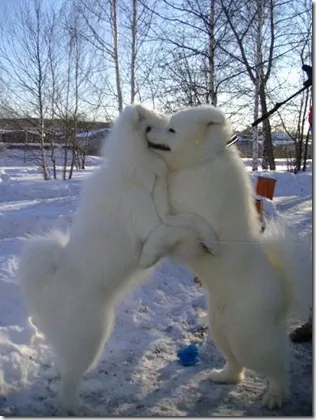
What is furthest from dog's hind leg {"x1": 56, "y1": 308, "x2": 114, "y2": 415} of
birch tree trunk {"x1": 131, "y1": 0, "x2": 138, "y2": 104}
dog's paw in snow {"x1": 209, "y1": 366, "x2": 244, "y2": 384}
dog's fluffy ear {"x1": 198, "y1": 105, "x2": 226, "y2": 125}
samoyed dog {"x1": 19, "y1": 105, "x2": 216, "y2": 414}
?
birch tree trunk {"x1": 131, "y1": 0, "x2": 138, "y2": 104}

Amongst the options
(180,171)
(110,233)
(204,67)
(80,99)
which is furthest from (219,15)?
(110,233)

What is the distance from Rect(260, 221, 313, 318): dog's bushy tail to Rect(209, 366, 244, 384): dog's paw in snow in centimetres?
37

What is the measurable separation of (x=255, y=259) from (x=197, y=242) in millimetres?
240

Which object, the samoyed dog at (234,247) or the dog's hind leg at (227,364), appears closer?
the samoyed dog at (234,247)

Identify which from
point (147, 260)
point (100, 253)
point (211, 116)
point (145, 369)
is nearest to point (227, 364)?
point (145, 369)

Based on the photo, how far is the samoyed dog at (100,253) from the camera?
1466 millimetres

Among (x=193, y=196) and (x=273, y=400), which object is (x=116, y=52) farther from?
(x=273, y=400)

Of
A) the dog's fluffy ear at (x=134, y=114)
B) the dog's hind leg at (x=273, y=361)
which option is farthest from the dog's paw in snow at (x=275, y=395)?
the dog's fluffy ear at (x=134, y=114)

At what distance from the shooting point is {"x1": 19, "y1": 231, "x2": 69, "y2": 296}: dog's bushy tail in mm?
1487

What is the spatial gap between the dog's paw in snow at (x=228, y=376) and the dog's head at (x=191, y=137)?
884mm

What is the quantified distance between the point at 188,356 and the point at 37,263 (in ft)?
2.72

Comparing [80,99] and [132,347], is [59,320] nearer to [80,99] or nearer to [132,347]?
[132,347]

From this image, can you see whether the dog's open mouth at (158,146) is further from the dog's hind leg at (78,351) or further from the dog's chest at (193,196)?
the dog's hind leg at (78,351)

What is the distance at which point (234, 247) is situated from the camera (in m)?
1.55
